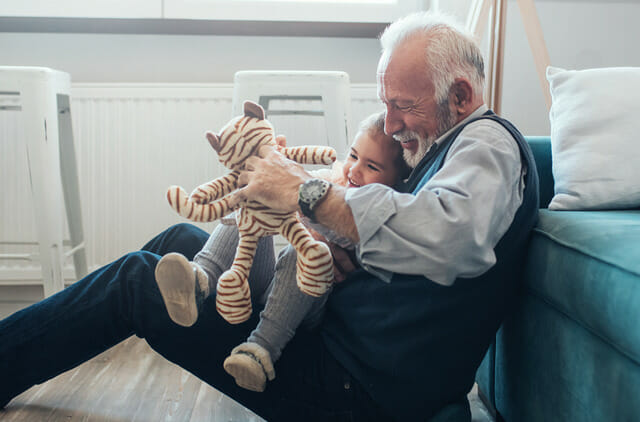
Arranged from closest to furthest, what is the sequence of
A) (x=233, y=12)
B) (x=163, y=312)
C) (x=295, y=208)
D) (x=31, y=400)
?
(x=295, y=208) < (x=163, y=312) < (x=31, y=400) < (x=233, y=12)

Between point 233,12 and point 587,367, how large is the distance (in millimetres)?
1710

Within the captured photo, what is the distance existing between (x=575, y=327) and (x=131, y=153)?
5.64ft

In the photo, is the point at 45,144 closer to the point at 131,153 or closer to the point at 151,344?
the point at 131,153

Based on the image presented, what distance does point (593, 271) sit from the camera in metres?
0.76

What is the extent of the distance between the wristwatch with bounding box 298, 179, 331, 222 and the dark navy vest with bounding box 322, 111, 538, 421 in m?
0.18

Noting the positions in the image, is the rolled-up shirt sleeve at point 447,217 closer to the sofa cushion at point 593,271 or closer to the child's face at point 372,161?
the sofa cushion at point 593,271

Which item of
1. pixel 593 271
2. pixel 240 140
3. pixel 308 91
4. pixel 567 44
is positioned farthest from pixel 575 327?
pixel 567 44

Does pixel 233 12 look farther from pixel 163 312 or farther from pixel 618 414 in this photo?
pixel 618 414

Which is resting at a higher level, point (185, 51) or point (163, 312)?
point (185, 51)

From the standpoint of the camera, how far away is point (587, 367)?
76 cm

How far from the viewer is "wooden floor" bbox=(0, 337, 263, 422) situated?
1.29 m

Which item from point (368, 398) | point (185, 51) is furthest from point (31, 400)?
point (185, 51)

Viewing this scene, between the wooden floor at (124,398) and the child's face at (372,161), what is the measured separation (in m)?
0.66

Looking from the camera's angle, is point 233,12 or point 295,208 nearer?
point 295,208
